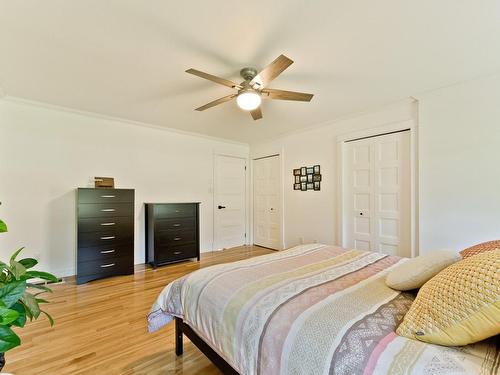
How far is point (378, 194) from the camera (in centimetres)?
337

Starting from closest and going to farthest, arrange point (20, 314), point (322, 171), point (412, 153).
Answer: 1. point (20, 314)
2. point (412, 153)
3. point (322, 171)

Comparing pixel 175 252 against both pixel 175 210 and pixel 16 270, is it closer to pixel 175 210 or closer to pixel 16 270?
pixel 175 210

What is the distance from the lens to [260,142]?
17.0 feet

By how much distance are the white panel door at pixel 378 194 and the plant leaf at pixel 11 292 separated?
11.9 feet

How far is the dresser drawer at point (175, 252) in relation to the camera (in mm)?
3750

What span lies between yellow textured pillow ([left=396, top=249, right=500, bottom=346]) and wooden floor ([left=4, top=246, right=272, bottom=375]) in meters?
1.33

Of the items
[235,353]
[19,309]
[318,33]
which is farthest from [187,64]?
[235,353]

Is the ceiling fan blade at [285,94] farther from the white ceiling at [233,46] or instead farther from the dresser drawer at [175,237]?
the dresser drawer at [175,237]

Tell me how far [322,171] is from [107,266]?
140 inches

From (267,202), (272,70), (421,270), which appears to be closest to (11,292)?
(421,270)

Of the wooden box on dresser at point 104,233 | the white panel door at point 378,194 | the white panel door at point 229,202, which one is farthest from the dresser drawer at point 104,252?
the white panel door at point 378,194

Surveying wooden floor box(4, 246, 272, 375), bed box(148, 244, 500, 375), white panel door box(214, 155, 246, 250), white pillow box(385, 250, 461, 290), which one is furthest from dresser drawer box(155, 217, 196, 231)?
white pillow box(385, 250, 461, 290)

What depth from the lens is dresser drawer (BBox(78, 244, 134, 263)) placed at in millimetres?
3076

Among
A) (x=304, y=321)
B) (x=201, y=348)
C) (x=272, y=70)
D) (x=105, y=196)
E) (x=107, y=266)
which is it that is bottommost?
(x=107, y=266)
